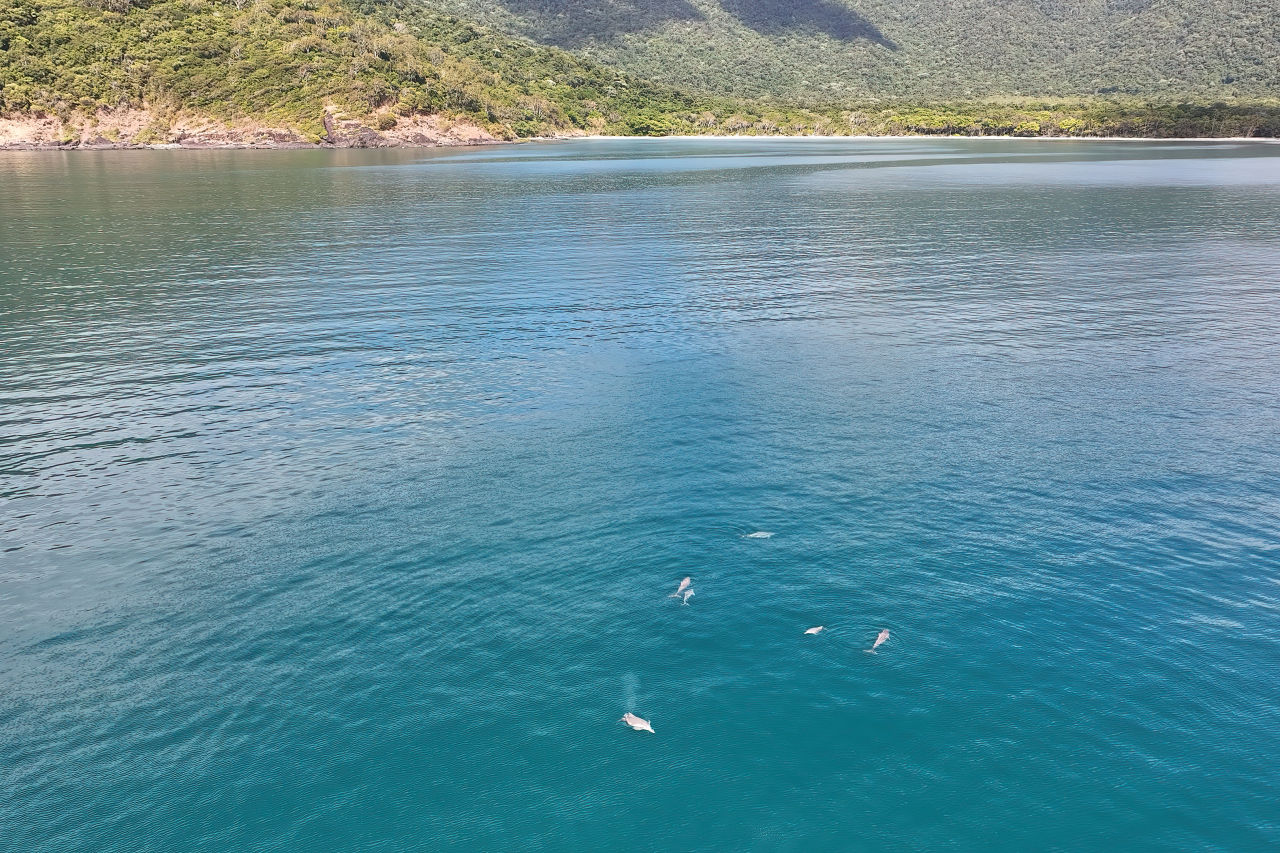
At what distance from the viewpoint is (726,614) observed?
25.9m

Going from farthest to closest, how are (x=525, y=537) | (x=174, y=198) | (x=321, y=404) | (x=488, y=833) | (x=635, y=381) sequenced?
(x=174, y=198) → (x=635, y=381) → (x=321, y=404) → (x=525, y=537) → (x=488, y=833)

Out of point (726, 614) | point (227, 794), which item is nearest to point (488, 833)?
point (227, 794)

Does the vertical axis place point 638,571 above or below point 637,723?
above

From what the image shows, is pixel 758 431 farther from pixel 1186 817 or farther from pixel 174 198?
pixel 174 198

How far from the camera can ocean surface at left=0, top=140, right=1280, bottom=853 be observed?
63.9 ft

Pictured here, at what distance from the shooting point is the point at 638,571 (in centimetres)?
2830

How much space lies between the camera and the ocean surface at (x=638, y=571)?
19.5 metres

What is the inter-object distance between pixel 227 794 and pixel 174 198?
124580 millimetres

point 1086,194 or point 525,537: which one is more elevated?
point 1086,194

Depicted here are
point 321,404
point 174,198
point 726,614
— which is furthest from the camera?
point 174,198

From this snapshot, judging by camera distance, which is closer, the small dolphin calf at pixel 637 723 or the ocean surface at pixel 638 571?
the ocean surface at pixel 638 571

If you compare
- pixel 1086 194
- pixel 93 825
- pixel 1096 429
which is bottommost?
pixel 93 825

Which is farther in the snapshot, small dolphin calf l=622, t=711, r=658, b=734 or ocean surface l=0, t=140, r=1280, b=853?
small dolphin calf l=622, t=711, r=658, b=734

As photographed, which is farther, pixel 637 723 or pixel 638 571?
pixel 638 571
